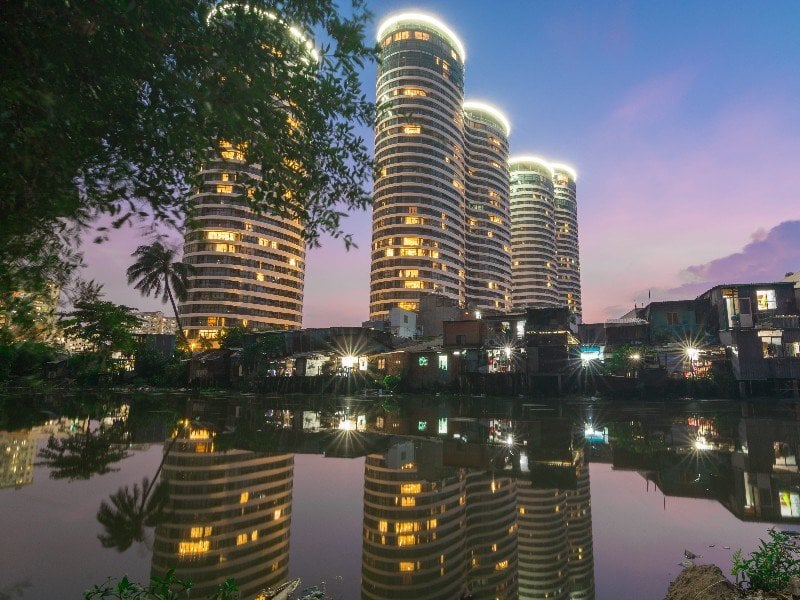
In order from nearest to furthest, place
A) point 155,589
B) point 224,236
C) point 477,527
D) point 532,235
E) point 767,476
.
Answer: point 155,589, point 477,527, point 767,476, point 224,236, point 532,235

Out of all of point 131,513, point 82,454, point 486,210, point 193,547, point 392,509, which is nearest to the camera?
point 193,547

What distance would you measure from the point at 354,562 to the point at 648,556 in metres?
4.25

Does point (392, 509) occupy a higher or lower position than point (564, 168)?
lower

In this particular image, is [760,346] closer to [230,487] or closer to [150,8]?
[230,487]

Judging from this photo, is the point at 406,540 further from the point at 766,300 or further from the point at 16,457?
the point at 766,300

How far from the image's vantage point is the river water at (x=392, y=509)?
16.9 feet

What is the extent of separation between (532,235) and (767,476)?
15112cm

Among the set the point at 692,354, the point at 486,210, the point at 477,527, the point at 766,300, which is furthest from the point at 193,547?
the point at 486,210

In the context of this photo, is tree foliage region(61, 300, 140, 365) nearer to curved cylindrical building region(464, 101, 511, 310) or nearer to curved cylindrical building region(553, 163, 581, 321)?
curved cylindrical building region(464, 101, 511, 310)

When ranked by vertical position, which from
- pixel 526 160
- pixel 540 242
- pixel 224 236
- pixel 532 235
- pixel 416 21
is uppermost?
pixel 416 21

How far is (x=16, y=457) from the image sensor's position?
37.0 feet

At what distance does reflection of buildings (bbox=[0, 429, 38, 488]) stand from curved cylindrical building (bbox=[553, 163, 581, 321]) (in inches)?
6589

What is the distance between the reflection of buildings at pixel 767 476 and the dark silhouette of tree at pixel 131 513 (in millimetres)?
10362

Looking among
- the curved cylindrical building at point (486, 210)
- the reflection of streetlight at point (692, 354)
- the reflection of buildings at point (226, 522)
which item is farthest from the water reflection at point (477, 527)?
the curved cylindrical building at point (486, 210)
